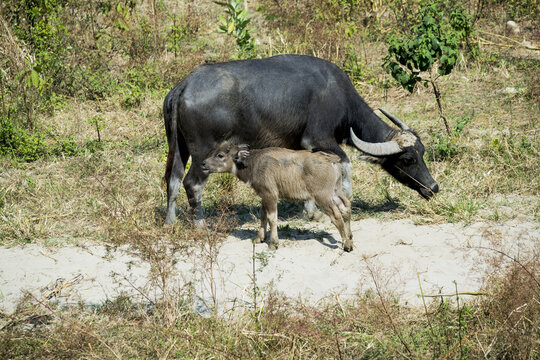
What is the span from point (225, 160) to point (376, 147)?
5.11ft

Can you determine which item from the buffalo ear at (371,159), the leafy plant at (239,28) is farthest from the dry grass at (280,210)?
the leafy plant at (239,28)

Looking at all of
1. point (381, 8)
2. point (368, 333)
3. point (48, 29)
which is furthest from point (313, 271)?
point (381, 8)

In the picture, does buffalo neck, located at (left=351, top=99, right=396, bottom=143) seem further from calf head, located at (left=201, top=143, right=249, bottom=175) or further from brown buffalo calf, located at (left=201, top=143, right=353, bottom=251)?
calf head, located at (left=201, top=143, right=249, bottom=175)

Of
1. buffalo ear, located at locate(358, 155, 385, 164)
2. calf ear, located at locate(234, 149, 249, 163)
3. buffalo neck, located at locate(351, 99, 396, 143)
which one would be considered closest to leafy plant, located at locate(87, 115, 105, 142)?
calf ear, located at locate(234, 149, 249, 163)

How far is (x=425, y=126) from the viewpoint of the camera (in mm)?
8430

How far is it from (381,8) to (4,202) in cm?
750

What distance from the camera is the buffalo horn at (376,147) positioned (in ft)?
20.4

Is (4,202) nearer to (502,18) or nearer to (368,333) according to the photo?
(368,333)

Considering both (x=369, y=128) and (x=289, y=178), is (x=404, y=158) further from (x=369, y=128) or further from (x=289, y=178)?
(x=289, y=178)

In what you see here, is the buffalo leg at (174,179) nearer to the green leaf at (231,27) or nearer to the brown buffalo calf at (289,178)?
the brown buffalo calf at (289,178)

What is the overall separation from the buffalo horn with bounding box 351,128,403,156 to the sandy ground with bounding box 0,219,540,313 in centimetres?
73

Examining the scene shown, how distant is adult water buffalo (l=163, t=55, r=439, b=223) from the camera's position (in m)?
5.76

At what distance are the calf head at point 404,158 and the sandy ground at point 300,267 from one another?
574mm

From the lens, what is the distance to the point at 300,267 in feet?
16.8
